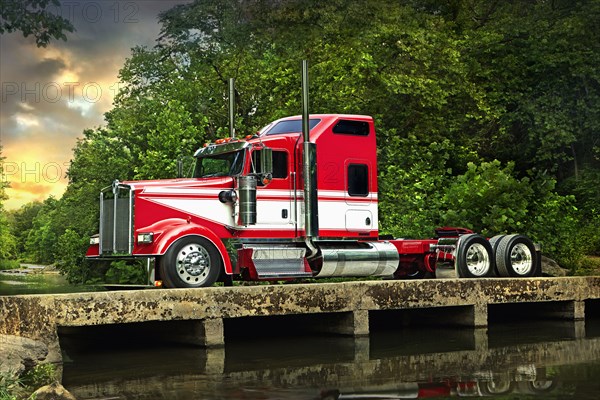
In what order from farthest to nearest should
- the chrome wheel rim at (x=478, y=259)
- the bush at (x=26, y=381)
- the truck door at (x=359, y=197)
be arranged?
the chrome wheel rim at (x=478, y=259)
the truck door at (x=359, y=197)
the bush at (x=26, y=381)

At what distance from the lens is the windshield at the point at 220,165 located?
17625mm

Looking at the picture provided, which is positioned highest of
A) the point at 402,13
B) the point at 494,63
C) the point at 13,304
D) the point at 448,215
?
the point at 402,13

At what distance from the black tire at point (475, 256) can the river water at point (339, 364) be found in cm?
141

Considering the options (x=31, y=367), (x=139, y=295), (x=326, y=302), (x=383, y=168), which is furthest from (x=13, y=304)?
(x=383, y=168)

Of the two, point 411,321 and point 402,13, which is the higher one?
point 402,13

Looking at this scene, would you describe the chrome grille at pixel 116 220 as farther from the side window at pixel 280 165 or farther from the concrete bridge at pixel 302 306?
the side window at pixel 280 165

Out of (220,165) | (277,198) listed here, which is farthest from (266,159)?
(220,165)

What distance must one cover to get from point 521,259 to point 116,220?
8438mm

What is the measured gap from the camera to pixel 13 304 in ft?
42.4

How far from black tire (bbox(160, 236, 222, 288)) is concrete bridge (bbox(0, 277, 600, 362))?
28.2 inches

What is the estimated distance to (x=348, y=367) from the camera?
13.2 meters

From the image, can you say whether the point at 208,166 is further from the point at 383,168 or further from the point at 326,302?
the point at 383,168

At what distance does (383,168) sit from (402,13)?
6790mm

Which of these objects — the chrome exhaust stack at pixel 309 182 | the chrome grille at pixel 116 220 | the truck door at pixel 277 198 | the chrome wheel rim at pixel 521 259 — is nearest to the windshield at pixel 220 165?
the truck door at pixel 277 198
